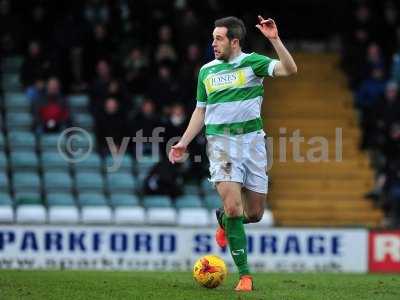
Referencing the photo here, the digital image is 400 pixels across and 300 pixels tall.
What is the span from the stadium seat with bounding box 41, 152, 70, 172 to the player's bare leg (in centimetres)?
920

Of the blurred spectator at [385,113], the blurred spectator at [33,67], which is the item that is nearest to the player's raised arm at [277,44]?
the blurred spectator at [385,113]

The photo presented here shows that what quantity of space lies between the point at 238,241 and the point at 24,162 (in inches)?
374

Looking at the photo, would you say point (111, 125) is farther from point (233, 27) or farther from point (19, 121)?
point (233, 27)

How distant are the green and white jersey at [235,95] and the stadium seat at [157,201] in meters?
8.31

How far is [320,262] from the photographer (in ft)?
59.1

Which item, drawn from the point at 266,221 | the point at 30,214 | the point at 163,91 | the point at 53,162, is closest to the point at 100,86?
the point at 163,91

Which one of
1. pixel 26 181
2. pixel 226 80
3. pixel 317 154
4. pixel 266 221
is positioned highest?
pixel 226 80

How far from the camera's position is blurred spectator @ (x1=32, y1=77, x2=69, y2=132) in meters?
19.5

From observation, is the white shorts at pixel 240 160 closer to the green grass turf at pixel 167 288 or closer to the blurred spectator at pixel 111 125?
the green grass turf at pixel 167 288

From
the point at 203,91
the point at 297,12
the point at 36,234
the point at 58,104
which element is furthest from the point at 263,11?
the point at 203,91

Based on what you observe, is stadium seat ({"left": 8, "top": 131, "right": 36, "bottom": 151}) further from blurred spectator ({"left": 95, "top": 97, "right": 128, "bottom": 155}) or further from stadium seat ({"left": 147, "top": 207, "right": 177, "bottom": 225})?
stadium seat ({"left": 147, "top": 207, "right": 177, "bottom": 225})

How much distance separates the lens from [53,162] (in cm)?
1945

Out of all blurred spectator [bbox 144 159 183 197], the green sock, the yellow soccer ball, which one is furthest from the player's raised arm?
blurred spectator [bbox 144 159 183 197]

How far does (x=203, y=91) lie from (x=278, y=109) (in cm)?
1193
